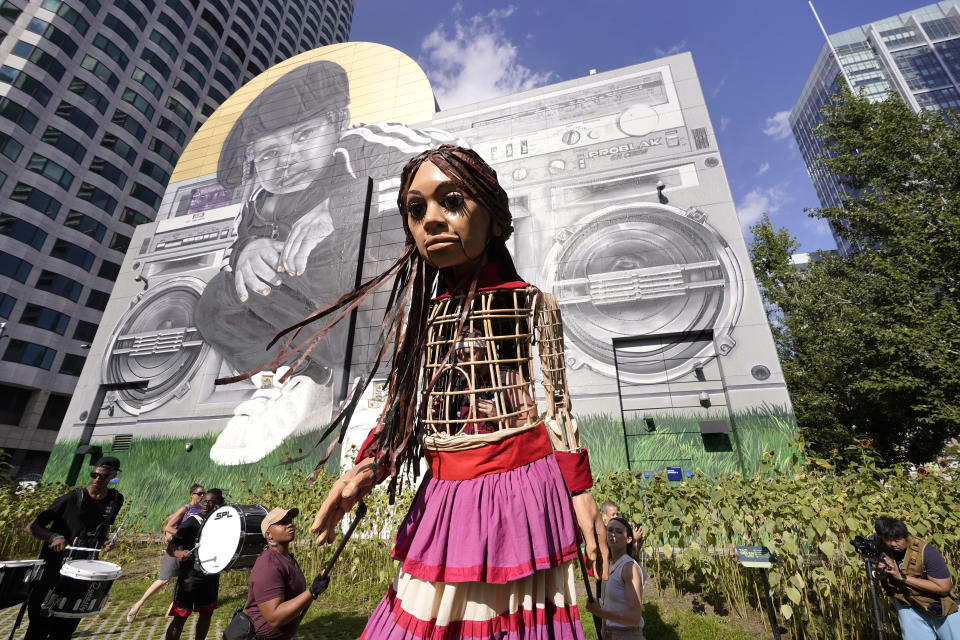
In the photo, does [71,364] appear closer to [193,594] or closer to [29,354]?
[29,354]

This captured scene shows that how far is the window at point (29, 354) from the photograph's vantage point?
21.4m

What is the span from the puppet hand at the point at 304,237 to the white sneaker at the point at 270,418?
3.38 metres

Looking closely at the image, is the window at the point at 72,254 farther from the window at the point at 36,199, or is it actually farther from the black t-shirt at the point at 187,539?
the black t-shirt at the point at 187,539

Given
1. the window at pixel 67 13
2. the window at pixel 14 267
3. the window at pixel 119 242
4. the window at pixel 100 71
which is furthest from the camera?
the window at pixel 119 242

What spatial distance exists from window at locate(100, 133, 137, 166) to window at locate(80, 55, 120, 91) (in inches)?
133

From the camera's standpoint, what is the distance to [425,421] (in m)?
1.57

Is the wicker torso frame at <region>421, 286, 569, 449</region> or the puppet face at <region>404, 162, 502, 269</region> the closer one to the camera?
the wicker torso frame at <region>421, 286, 569, 449</region>

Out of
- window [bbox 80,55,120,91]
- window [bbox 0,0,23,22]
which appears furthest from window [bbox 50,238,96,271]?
window [bbox 0,0,23,22]

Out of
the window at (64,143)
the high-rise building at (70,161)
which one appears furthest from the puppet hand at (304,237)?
the window at (64,143)

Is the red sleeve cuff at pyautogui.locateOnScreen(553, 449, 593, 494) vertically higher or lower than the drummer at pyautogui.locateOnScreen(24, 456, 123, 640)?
higher

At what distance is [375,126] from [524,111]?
4964 mm

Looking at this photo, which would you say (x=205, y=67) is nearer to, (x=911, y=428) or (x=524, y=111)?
(x=524, y=111)

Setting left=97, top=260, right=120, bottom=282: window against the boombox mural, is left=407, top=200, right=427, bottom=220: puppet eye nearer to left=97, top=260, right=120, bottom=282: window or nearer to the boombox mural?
the boombox mural

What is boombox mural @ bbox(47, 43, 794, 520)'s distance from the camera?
8.27m
